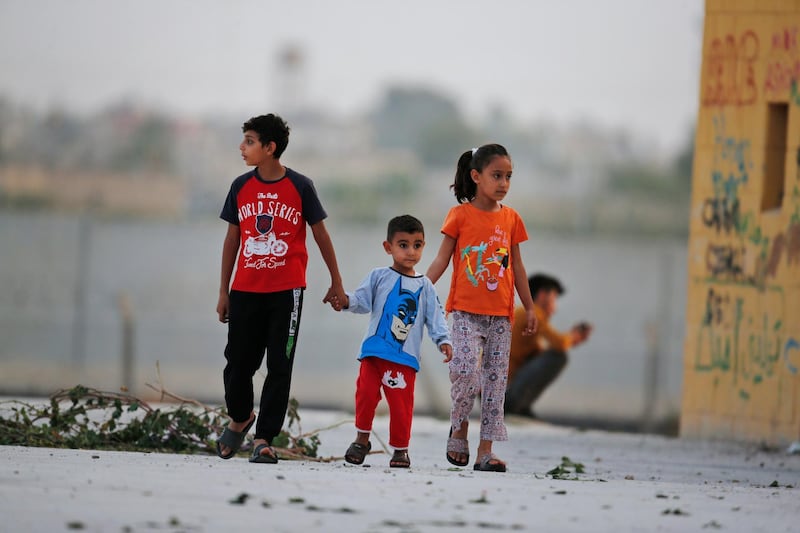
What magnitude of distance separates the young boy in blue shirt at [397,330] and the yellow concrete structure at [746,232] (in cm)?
437

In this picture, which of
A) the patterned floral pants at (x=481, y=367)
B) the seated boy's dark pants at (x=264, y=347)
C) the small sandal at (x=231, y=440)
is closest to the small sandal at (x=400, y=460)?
the patterned floral pants at (x=481, y=367)

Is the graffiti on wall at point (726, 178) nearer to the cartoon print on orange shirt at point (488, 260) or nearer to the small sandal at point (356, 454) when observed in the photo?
the cartoon print on orange shirt at point (488, 260)

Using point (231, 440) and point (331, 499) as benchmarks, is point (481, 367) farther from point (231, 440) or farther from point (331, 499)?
point (331, 499)

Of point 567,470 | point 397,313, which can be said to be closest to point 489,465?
point 397,313

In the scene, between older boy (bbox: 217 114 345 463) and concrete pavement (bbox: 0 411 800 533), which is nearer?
concrete pavement (bbox: 0 411 800 533)

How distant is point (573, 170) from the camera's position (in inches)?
2383

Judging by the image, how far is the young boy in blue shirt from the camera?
293 inches

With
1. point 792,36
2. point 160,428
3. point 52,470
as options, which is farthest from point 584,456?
point 52,470

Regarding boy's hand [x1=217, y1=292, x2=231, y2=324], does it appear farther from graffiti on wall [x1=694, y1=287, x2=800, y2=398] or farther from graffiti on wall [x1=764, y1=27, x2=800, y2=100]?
graffiti on wall [x1=764, y1=27, x2=800, y2=100]

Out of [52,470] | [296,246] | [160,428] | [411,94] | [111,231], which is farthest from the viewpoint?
[411,94]

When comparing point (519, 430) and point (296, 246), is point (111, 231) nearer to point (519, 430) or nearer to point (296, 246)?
point (519, 430)

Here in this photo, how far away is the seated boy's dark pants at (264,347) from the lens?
726cm

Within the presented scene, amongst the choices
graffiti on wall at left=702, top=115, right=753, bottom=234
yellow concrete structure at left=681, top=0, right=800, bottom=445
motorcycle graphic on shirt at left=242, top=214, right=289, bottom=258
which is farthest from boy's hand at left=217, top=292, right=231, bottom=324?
graffiti on wall at left=702, top=115, right=753, bottom=234

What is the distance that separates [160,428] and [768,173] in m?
5.31
